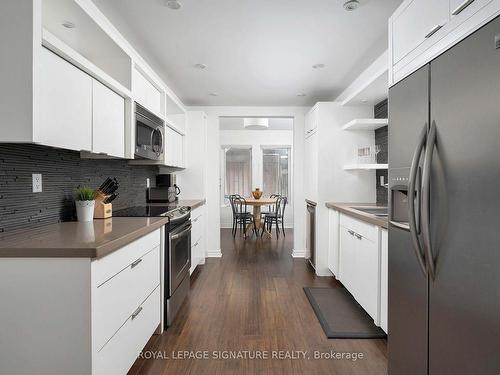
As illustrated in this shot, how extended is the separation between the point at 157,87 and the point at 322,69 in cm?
176

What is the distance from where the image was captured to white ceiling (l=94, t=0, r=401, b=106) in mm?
2074

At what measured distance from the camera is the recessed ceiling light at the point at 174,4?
1991mm

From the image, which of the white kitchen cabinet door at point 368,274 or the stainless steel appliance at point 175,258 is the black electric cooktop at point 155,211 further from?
the white kitchen cabinet door at point 368,274

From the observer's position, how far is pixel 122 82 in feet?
7.73

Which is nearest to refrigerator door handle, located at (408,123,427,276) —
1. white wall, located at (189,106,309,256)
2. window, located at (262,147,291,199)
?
white wall, located at (189,106,309,256)

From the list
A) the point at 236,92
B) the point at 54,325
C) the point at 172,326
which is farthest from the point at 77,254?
the point at 236,92

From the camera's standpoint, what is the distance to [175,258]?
256cm

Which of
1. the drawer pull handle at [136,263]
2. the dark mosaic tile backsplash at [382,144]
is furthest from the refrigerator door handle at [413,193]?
the dark mosaic tile backsplash at [382,144]

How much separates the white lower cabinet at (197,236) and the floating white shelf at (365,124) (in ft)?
6.97

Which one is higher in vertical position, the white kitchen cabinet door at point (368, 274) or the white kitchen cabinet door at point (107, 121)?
the white kitchen cabinet door at point (107, 121)

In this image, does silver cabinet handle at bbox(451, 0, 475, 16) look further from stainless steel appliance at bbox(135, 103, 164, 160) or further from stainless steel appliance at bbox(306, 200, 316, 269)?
stainless steel appliance at bbox(306, 200, 316, 269)

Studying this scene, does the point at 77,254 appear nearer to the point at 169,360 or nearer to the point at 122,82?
the point at 169,360

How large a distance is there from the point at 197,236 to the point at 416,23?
311 centimetres

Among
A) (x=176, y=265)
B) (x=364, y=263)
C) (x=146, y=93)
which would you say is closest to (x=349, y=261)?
(x=364, y=263)
